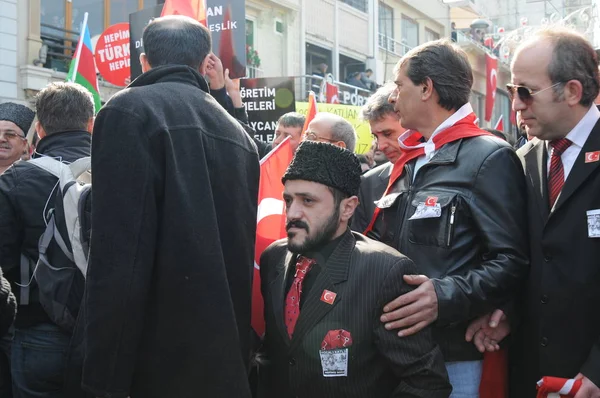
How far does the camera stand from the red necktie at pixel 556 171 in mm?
2643

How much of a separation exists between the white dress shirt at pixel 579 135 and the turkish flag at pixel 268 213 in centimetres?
143

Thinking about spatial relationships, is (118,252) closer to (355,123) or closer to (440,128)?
(440,128)

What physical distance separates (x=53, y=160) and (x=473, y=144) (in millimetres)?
1993

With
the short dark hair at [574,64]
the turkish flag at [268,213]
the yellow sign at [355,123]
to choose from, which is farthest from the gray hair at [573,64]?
the yellow sign at [355,123]

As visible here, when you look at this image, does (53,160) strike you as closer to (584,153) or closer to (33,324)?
(33,324)

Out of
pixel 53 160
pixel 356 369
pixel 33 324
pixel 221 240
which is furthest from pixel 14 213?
pixel 356 369

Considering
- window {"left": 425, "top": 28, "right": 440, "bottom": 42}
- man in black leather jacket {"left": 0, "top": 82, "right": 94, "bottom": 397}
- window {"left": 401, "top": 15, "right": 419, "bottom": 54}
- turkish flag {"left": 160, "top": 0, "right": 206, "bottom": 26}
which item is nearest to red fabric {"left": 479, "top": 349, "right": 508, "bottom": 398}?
man in black leather jacket {"left": 0, "top": 82, "right": 94, "bottom": 397}

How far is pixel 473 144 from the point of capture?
8.80ft

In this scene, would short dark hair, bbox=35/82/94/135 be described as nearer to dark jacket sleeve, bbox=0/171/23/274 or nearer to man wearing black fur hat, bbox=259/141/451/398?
A: dark jacket sleeve, bbox=0/171/23/274

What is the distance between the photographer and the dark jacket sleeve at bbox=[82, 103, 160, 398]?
2.27 meters

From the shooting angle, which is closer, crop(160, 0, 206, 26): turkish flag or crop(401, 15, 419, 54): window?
crop(160, 0, 206, 26): turkish flag

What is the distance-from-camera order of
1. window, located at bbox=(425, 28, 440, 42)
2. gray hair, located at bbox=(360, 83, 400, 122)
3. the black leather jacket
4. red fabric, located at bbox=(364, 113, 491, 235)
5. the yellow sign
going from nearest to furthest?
the black leather jacket
red fabric, located at bbox=(364, 113, 491, 235)
gray hair, located at bbox=(360, 83, 400, 122)
the yellow sign
window, located at bbox=(425, 28, 440, 42)

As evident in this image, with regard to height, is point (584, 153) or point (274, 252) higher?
point (584, 153)

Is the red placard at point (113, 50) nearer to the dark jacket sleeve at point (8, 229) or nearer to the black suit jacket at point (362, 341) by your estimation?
the dark jacket sleeve at point (8, 229)
